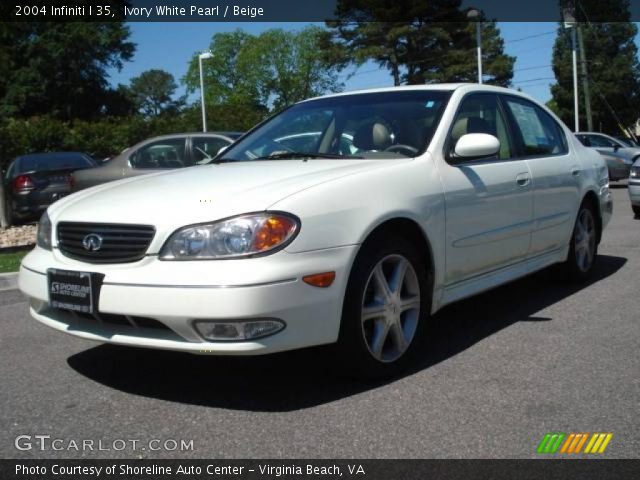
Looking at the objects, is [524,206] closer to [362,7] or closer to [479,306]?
[479,306]

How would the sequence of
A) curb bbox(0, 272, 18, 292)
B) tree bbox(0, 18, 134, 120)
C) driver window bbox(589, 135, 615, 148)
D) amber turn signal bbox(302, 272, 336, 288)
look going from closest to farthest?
amber turn signal bbox(302, 272, 336, 288)
curb bbox(0, 272, 18, 292)
driver window bbox(589, 135, 615, 148)
tree bbox(0, 18, 134, 120)

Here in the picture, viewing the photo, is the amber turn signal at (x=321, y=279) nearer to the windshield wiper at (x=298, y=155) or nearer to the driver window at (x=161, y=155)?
the windshield wiper at (x=298, y=155)

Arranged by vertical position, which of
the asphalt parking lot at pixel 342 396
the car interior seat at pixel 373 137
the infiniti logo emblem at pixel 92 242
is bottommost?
the asphalt parking lot at pixel 342 396

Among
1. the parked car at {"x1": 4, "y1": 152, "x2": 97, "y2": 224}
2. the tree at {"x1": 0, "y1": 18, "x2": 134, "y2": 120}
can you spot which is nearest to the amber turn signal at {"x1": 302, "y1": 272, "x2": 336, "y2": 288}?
the parked car at {"x1": 4, "y1": 152, "x2": 97, "y2": 224}

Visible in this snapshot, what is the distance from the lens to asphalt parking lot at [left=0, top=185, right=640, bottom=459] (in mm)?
2918

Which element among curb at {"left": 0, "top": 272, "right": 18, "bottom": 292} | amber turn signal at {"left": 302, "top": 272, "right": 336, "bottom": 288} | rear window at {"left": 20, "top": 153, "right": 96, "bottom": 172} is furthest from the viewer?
rear window at {"left": 20, "top": 153, "right": 96, "bottom": 172}

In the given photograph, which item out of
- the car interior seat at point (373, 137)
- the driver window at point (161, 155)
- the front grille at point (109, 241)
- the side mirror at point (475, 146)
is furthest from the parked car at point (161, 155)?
the front grille at point (109, 241)

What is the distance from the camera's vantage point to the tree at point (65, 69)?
4322cm

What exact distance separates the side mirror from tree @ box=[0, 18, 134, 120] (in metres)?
40.7

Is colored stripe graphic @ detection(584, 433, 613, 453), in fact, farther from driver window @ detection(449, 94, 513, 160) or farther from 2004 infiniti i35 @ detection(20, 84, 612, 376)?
driver window @ detection(449, 94, 513, 160)

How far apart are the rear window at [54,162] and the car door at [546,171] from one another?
29.1 feet

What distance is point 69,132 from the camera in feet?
87.6

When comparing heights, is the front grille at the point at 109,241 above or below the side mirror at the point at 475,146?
below

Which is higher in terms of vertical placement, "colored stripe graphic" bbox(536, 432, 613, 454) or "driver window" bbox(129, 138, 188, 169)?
"driver window" bbox(129, 138, 188, 169)
